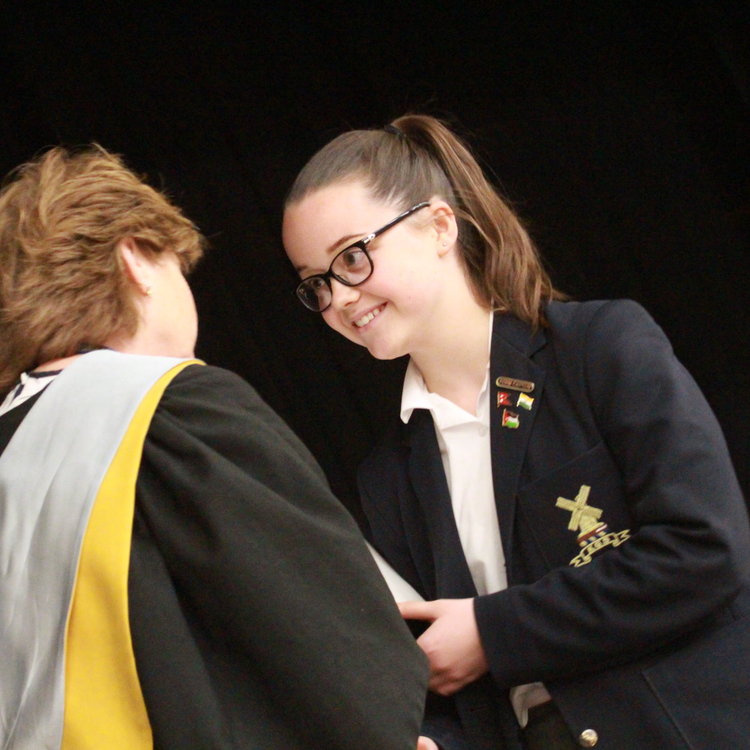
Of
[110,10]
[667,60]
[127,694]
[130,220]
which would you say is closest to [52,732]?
[127,694]

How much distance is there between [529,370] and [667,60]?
1341 millimetres

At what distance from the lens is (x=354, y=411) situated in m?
2.53

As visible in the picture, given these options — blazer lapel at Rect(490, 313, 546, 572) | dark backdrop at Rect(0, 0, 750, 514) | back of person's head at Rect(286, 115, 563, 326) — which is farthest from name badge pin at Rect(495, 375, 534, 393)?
dark backdrop at Rect(0, 0, 750, 514)

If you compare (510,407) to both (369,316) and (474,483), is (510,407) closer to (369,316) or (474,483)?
(474,483)

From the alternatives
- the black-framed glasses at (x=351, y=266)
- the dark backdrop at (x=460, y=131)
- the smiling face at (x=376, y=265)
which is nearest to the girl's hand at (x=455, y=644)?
the smiling face at (x=376, y=265)

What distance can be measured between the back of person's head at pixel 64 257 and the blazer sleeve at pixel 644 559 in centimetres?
70

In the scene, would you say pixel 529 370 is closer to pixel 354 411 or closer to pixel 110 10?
pixel 354 411

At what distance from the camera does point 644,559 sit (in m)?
1.35

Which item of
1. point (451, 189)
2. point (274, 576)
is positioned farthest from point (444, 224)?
point (274, 576)

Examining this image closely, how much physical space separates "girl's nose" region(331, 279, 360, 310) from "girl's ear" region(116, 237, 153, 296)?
366mm

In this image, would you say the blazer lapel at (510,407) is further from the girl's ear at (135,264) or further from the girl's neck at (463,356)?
the girl's ear at (135,264)

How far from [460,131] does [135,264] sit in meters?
1.40

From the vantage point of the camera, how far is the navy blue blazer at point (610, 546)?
4.39 feet

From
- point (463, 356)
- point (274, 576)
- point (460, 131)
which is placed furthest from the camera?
point (460, 131)
